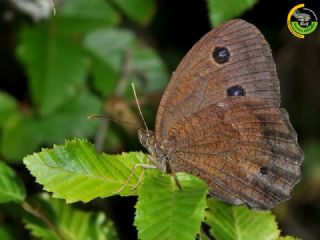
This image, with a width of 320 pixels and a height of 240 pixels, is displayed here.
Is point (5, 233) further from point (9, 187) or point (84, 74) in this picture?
point (84, 74)

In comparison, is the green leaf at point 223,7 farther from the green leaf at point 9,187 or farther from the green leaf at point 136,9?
the green leaf at point 9,187

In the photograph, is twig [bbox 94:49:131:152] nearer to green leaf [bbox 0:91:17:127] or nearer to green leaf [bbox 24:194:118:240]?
green leaf [bbox 0:91:17:127]

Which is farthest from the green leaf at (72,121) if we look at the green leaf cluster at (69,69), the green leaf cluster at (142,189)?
the green leaf cluster at (142,189)

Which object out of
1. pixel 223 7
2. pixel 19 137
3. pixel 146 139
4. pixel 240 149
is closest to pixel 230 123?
pixel 240 149

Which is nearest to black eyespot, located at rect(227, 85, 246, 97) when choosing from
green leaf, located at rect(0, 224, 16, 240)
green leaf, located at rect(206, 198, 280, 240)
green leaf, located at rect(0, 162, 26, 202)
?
green leaf, located at rect(206, 198, 280, 240)

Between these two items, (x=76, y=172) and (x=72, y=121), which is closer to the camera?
(x=76, y=172)
